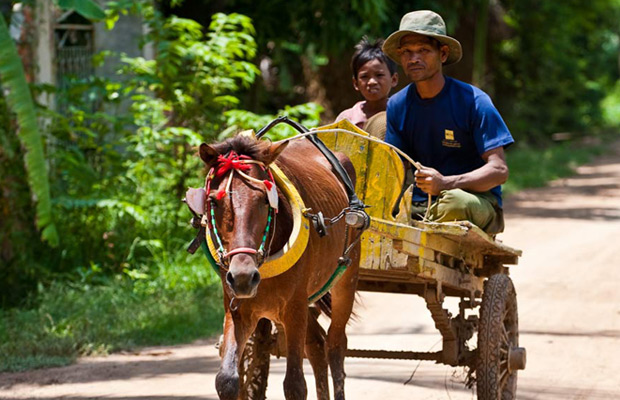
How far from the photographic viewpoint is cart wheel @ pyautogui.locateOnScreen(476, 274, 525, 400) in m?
5.70

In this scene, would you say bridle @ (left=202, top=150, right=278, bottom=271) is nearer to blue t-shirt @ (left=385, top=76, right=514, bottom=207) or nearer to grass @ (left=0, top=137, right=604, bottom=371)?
blue t-shirt @ (left=385, top=76, right=514, bottom=207)

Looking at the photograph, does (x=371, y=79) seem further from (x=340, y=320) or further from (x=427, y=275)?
(x=340, y=320)

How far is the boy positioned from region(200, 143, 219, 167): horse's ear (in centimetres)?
257

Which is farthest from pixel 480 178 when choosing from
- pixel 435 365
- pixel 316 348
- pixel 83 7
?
pixel 83 7

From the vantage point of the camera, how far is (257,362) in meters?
5.62

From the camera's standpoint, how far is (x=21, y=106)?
7004 millimetres

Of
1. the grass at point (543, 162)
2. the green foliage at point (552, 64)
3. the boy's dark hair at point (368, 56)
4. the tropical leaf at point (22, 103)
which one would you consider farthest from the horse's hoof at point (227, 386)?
the green foliage at point (552, 64)

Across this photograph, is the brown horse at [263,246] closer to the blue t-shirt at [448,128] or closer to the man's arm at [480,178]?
the man's arm at [480,178]

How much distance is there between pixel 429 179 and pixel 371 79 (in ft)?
5.36

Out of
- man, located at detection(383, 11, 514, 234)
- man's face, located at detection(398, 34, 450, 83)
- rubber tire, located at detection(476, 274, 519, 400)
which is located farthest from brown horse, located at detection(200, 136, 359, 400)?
man's face, located at detection(398, 34, 450, 83)

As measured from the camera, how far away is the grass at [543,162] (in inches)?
816

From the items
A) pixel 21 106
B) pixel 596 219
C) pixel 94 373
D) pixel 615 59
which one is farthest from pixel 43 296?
pixel 615 59

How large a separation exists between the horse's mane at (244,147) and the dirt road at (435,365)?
2.60 m

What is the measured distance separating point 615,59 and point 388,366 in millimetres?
32370
